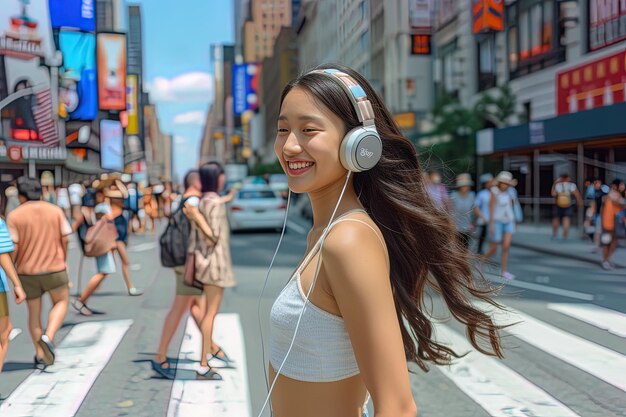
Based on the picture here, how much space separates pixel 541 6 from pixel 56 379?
15093 millimetres

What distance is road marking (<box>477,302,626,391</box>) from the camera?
4.63 metres

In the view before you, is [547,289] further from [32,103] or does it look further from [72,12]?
[32,103]

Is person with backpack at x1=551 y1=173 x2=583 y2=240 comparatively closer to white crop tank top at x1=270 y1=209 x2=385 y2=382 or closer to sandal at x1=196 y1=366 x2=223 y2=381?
sandal at x1=196 y1=366 x2=223 y2=381

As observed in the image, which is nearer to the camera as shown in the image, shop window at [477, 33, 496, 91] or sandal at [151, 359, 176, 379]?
sandal at [151, 359, 176, 379]

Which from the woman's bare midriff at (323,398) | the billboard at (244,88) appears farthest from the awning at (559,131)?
the billboard at (244,88)

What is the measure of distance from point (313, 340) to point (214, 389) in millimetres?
3815

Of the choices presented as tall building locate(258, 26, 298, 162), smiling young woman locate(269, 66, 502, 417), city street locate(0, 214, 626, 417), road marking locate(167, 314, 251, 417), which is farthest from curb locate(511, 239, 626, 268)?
tall building locate(258, 26, 298, 162)

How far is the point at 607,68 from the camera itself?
15.8ft

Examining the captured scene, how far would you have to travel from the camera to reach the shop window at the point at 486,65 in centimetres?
2536

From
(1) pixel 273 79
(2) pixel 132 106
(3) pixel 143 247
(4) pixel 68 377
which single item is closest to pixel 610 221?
(4) pixel 68 377

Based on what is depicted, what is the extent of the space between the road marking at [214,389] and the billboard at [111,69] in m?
20.1

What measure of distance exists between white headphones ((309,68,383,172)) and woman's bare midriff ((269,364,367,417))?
55 centimetres

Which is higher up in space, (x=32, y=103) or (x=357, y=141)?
(x=32, y=103)

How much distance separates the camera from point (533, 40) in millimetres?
20359
